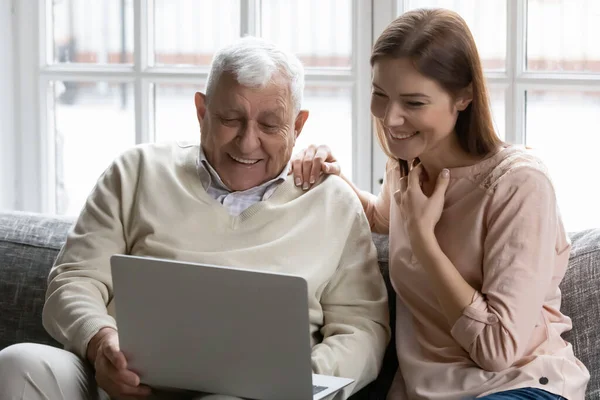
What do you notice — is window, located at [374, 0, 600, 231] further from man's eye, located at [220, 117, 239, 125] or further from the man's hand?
the man's hand

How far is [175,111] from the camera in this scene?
316cm

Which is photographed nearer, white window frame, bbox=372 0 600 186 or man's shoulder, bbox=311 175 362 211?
man's shoulder, bbox=311 175 362 211

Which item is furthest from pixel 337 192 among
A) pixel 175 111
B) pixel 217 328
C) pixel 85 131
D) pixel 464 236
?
pixel 85 131

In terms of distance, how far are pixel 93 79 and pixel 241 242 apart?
1296 millimetres

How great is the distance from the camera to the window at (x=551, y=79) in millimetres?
2627

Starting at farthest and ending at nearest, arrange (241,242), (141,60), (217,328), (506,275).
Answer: (141,60), (241,242), (506,275), (217,328)

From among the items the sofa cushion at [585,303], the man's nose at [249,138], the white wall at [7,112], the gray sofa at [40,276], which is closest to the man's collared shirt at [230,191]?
the man's nose at [249,138]

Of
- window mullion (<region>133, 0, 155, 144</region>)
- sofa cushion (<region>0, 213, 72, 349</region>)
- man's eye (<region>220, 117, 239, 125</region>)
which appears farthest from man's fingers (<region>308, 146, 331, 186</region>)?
window mullion (<region>133, 0, 155, 144</region>)

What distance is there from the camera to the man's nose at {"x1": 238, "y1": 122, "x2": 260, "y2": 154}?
210 cm

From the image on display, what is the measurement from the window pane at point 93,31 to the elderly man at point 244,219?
1056 mm

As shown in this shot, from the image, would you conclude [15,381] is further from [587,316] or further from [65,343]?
[587,316]

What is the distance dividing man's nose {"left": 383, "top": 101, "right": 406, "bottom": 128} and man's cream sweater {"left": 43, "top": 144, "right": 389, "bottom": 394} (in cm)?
36

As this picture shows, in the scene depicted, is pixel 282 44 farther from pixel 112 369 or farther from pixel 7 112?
pixel 112 369

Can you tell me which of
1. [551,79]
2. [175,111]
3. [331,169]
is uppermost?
[551,79]
